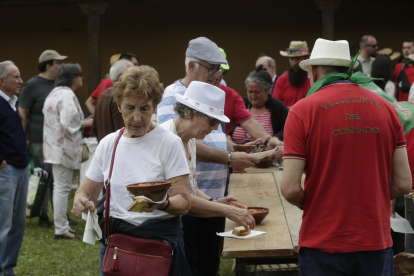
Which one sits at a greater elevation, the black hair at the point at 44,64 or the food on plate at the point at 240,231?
the black hair at the point at 44,64

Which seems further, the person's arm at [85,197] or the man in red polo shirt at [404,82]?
the man in red polo shirt at [404,82]

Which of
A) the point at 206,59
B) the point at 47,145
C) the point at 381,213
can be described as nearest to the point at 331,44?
the point at 381,213

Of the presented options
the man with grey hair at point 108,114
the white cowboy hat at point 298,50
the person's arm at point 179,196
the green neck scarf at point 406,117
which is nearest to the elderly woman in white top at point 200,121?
the person's arm at point 179,196

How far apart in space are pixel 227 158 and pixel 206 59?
2.28 feet

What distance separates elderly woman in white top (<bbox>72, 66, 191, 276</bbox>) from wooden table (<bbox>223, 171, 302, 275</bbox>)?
437 millimetres

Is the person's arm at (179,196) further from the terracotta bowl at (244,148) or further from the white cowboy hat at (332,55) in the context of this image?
the terracotta bowl at (244,148)

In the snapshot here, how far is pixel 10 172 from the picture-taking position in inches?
153

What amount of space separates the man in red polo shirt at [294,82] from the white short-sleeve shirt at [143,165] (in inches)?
166

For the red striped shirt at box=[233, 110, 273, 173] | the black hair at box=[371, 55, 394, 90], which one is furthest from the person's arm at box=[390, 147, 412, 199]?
the black hair at box=[371, 55, 394, 90]

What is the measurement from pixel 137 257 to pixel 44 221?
4489 mm

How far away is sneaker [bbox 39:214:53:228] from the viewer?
6.06 metres

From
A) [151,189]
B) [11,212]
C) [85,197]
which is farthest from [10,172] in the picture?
[151,189]

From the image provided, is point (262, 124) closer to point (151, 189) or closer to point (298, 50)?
point (298, 50)

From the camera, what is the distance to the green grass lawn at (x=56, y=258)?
4509 mm
